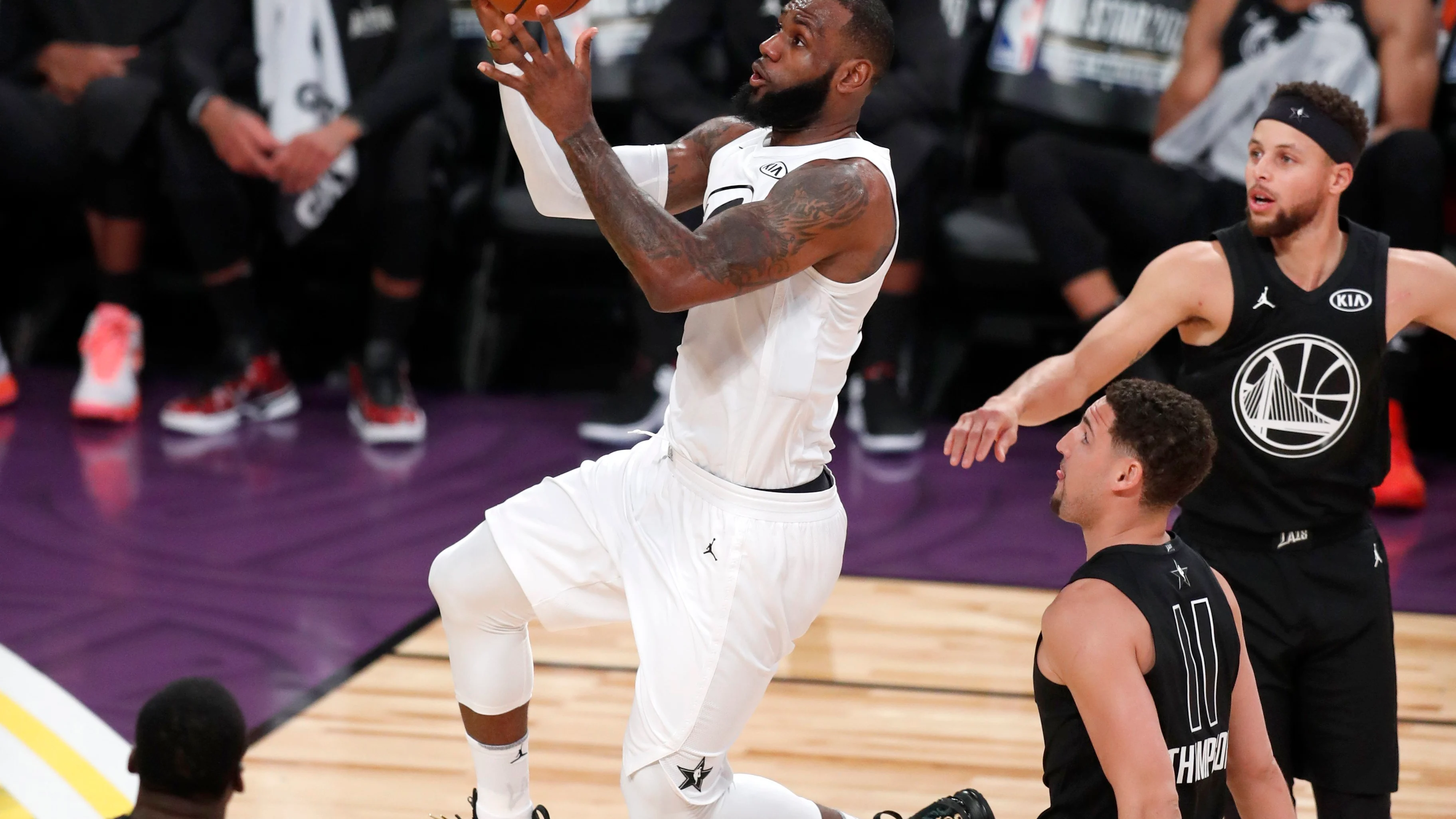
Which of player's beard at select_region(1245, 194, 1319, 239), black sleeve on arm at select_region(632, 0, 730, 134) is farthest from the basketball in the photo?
black sleeve on arm at select_region(632, 0, 730, 134)

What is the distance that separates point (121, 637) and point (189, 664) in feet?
0.94

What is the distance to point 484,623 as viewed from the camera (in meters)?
2.92

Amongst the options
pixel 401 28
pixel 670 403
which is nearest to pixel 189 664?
pixel 670 403

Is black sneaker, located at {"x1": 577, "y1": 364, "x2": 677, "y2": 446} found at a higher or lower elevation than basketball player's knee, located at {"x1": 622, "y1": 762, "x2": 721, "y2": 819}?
lower

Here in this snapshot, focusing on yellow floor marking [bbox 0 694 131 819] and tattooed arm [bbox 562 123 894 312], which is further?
yellow floor marking [bbox 0 694 131 819]

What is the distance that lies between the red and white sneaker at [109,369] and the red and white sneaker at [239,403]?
0.17 meters

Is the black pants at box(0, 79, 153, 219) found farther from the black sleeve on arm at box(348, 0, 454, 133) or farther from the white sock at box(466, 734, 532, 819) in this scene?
the white sock at box(466, 734, 532, 819)

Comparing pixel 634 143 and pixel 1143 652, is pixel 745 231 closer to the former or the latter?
pixel 1143 652

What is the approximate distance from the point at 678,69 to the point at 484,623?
365 centimetres

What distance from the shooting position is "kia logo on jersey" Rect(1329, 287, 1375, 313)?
3023mm

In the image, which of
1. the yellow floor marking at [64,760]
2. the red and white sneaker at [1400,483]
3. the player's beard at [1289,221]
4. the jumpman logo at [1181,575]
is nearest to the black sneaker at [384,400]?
the yellow floor marking at [64,760]

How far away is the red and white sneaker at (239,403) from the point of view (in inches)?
241

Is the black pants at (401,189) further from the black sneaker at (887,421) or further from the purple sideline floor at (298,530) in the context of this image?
the black sneaker at (887,421)

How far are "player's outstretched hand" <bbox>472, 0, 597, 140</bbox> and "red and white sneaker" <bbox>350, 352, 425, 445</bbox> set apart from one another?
3739mm
